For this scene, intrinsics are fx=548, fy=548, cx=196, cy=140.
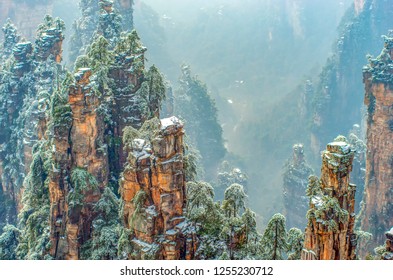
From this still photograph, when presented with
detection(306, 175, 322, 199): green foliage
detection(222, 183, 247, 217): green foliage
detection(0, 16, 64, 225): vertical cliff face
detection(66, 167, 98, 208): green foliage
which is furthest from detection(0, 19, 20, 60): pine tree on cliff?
detection(306, 175, 322, 199): green foliage

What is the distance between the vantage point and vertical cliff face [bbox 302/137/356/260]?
85.1ft

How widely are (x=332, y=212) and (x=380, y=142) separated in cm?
2488

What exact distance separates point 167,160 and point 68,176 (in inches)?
362

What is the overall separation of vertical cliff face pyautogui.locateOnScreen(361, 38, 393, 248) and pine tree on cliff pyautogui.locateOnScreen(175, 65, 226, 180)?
3524cm

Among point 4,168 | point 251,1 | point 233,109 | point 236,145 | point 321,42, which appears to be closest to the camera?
point 4,168

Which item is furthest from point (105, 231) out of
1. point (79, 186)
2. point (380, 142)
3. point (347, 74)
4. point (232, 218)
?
point (347, 74)

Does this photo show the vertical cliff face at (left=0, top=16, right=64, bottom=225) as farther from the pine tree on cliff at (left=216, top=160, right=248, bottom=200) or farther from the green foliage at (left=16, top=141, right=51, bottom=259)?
the pine tree on cliff at (left=216, top=160, right=248, bottom=200)

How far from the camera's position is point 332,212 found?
26.1 metres

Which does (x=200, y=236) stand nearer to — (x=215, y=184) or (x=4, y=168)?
(x=4, y=168)

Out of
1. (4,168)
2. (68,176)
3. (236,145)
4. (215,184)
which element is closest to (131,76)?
(68,176)

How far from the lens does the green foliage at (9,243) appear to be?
41.3 m

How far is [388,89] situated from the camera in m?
47.7

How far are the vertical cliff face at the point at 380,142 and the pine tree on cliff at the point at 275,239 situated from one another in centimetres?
2153

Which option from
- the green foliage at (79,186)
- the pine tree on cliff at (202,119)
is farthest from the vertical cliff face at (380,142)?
the pine tree on cliff at (202,119)
